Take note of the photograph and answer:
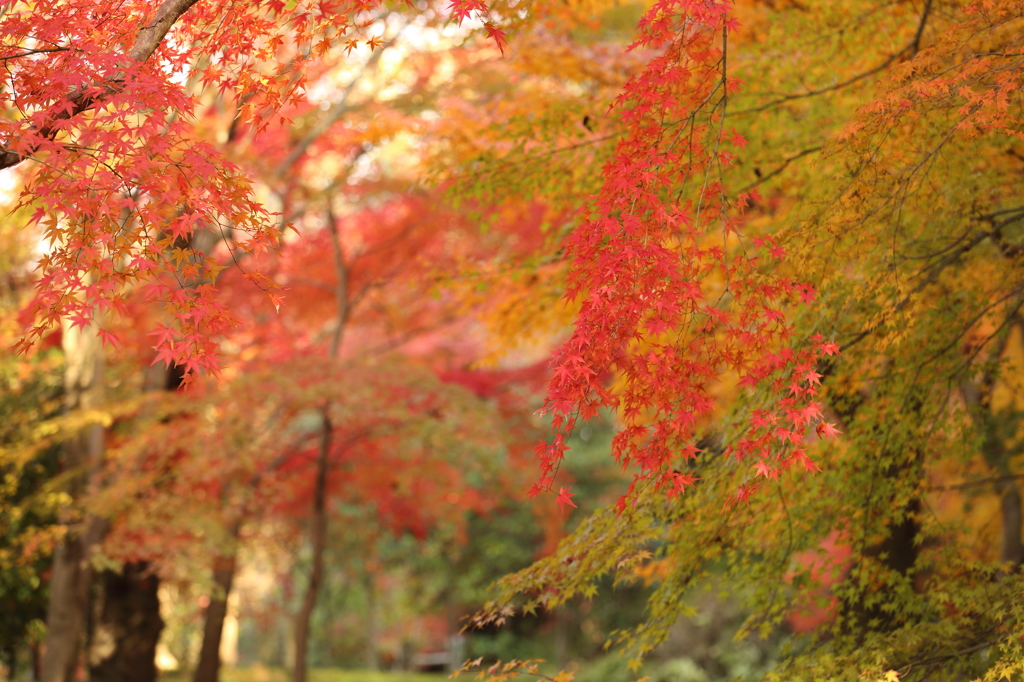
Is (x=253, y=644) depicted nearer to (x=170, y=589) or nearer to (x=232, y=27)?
(x=170, y=589)

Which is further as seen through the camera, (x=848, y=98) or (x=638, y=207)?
(x=848, y=98)

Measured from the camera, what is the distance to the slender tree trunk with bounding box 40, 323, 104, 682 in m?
8.77

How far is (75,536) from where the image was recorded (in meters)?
9.02

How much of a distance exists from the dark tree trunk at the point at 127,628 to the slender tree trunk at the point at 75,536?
0.84 m

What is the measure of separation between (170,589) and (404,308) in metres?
6.20

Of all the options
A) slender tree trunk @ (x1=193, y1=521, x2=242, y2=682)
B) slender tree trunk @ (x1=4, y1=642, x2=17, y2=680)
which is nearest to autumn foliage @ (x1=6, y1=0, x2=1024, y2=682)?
slender tree trunk @ (x1=193, y1=521, x2=242, y2=682)

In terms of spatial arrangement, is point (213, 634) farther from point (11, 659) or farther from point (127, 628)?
point (11, 659)

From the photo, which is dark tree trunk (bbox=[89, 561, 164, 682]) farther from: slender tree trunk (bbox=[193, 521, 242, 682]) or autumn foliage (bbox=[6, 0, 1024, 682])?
slender tree trunk (bbox=[193, 521, 242, 682])

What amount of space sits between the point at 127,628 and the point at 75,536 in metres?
1.96

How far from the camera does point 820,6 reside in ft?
20.2

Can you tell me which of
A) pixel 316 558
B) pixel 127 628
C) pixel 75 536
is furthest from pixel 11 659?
pixel 316 558

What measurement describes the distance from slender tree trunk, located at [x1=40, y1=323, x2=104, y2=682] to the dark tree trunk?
0.84 meters

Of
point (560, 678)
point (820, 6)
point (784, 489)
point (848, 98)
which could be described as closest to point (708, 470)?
point (784, 489)

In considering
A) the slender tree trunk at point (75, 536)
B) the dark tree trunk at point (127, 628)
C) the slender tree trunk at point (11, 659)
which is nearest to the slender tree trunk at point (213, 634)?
the dark tree trunk at point (127, 628)
